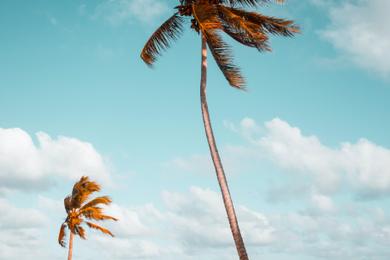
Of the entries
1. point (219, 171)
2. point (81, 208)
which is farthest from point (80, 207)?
point (219, 171)

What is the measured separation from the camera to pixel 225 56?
52.6 ft

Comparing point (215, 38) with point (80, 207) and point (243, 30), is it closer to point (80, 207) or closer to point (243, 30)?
point (243, 30)

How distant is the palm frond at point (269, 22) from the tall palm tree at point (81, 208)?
56.1ft

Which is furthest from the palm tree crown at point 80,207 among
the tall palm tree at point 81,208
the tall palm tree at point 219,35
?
the tall palm tree at point 219,35

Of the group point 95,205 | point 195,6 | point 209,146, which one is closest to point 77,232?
point 95,205

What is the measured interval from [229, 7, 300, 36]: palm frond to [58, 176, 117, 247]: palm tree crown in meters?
17.1

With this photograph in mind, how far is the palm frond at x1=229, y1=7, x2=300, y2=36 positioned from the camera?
16.2m

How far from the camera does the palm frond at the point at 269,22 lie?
16.2 m

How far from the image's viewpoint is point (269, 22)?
16281 millimetres

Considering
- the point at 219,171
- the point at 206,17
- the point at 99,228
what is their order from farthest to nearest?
the point at 99,228
the point at 219,171
the point at 206,17

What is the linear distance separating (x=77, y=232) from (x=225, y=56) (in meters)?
18.0

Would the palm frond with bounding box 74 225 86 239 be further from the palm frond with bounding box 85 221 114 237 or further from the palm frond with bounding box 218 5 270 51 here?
the palm frond with bounding box 218 5 270 51

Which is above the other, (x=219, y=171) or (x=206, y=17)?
(x=206, y=17)

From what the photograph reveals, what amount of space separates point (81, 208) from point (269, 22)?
734 inches
